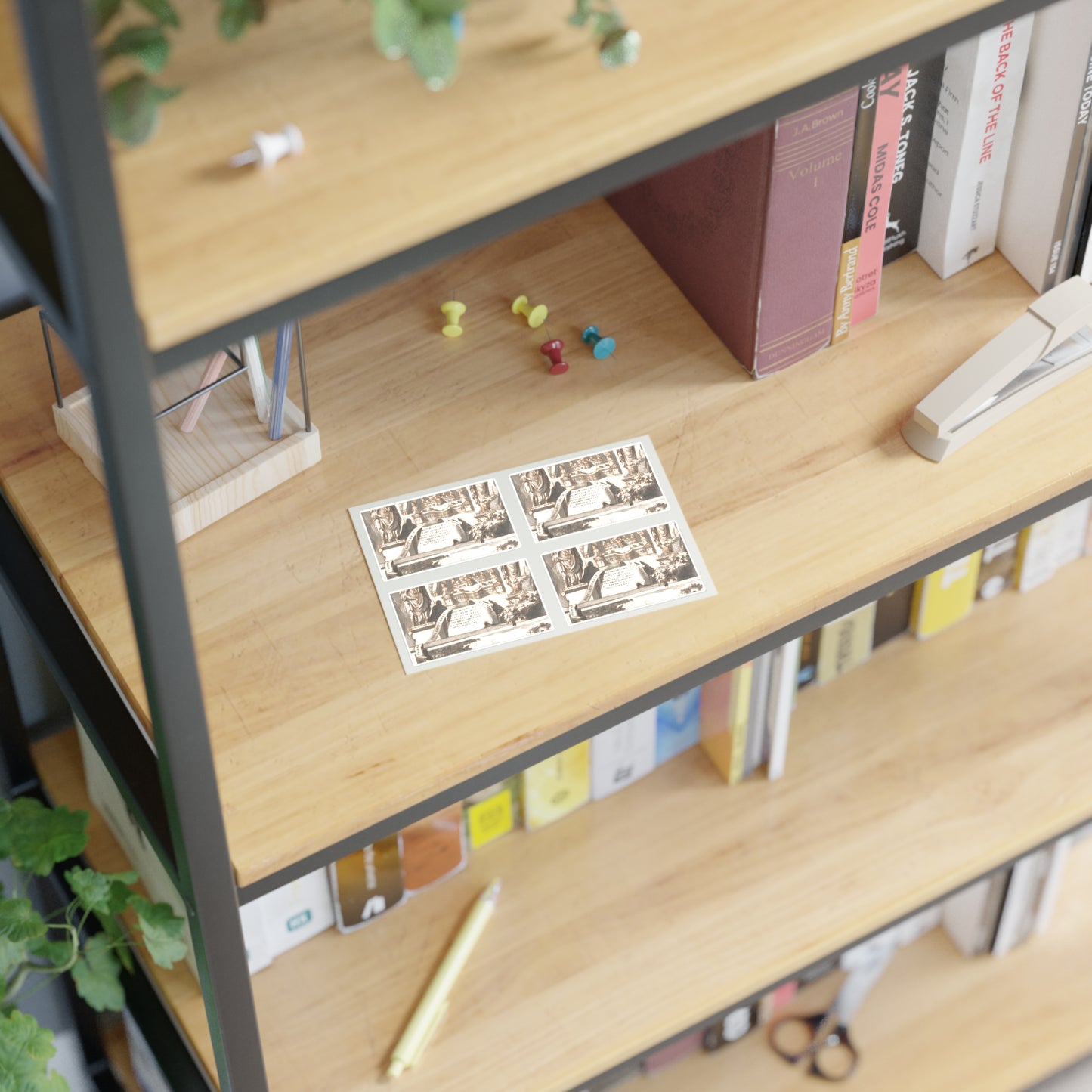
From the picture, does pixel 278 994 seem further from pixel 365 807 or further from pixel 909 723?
pixel 909 723

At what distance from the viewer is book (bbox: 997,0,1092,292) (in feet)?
3.42

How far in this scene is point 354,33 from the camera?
74 cm

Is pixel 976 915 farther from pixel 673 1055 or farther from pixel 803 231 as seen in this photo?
pixel 803 231

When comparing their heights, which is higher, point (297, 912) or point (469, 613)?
point (469, 613)

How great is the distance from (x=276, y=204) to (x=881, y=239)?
579mm

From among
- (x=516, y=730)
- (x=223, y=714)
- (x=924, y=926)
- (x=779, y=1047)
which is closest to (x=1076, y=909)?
(x=924, y=926)

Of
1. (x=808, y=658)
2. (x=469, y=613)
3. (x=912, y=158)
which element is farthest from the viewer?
(x=808, y=658)

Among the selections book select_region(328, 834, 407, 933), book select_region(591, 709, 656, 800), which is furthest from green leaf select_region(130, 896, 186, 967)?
book select_region(591, 709, 656, 800)

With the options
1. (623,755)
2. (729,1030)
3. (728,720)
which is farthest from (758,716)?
(729,1030)

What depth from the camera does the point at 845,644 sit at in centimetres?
150

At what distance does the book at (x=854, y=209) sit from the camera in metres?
1.01

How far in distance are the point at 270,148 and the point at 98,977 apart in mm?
752

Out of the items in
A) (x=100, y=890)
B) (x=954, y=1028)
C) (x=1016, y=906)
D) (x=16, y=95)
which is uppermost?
(x=16, y=95)

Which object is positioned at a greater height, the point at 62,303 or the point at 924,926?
the point at 62,303
